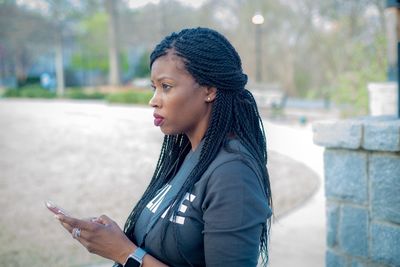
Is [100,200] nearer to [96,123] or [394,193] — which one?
[394,193]

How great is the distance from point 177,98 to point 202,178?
28 centimetres

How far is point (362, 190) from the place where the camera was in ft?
8.91

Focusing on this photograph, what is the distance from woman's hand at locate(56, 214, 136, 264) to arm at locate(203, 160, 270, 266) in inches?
10.7

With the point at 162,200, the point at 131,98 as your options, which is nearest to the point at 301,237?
the point at 162,200

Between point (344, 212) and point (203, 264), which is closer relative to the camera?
point (203, 264)

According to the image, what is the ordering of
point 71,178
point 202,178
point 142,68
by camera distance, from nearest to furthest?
point 202,178, point 71,178, point 142,68

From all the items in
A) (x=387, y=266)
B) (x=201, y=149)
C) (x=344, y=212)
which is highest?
(x=201, y=149)

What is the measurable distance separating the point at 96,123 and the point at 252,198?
1192 centimetres

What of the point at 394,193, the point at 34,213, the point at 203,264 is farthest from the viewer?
the point at 34,213

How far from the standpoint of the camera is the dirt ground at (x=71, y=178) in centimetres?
504

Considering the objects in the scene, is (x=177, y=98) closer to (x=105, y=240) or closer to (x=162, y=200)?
(x=162, y=200)

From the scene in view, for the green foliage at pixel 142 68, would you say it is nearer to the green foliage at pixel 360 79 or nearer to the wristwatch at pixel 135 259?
the green foliage at pixel 360 79

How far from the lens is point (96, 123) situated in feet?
42.4

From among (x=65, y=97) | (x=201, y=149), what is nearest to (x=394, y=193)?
(x=201, y=149)
